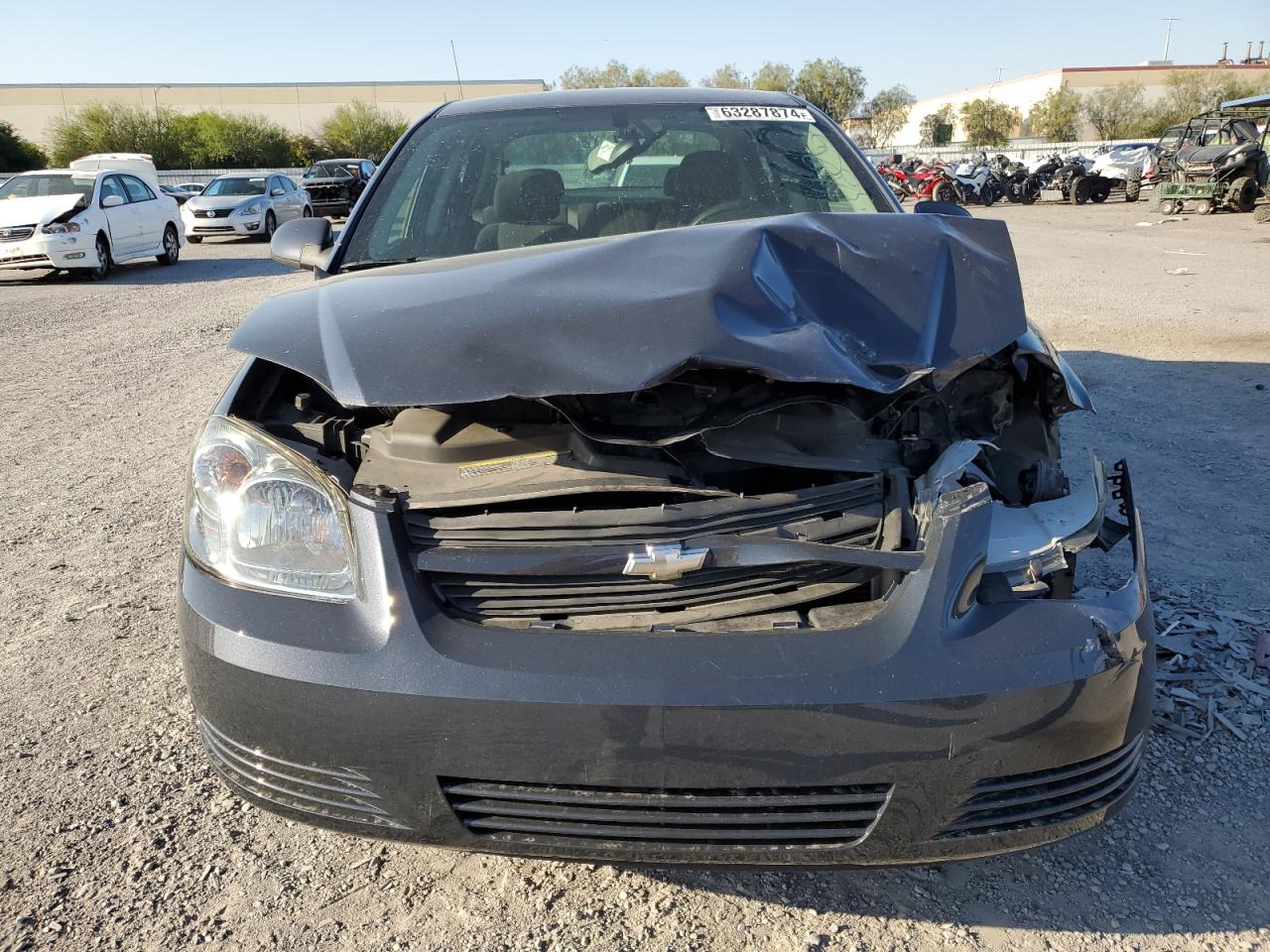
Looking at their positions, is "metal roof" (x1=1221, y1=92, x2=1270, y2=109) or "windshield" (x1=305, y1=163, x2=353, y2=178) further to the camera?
"windshield" (x1=305, y1=163, x2=353, y2=178)

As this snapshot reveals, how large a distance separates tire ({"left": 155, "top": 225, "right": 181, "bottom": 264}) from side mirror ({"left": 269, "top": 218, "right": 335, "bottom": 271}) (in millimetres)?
13610

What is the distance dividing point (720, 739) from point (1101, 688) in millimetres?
662

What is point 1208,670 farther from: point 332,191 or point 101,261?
point 332,191

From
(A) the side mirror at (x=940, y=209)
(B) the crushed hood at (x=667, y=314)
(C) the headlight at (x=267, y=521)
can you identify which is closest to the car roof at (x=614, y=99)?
(A) the side mirror at (x=940, y=209)

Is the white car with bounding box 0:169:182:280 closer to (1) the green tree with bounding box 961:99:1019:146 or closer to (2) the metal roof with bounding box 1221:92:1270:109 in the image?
(2) the metal roof with bounding box 1221:92:1270:109

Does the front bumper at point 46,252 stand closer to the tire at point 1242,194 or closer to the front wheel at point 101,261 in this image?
the front wheel at point 101,261

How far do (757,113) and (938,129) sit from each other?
186 feet

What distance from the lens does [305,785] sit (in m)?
1.65

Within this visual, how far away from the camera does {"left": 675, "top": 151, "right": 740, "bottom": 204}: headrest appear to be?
3039 mm

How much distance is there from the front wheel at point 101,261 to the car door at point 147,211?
68 cm

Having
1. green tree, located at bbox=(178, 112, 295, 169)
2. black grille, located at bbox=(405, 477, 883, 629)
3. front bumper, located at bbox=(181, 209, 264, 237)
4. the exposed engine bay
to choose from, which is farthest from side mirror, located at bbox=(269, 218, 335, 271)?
green tree, located at bbox=(178, 112, 295, 169)

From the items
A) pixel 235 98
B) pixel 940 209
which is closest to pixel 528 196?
pixel 940 209

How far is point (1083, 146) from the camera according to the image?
38.0m

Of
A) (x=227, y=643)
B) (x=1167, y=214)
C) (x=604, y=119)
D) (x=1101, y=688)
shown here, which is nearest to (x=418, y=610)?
(x=227, y=643)
